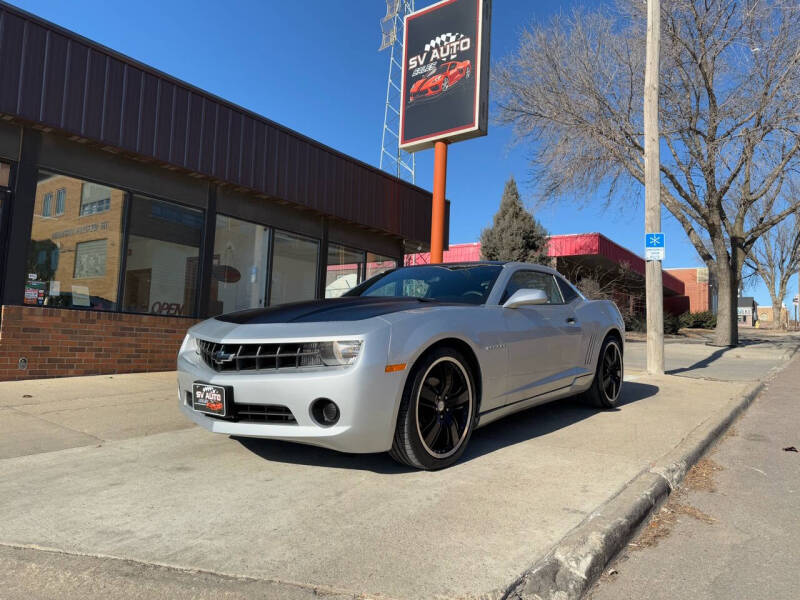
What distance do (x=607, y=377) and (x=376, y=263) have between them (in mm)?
7915

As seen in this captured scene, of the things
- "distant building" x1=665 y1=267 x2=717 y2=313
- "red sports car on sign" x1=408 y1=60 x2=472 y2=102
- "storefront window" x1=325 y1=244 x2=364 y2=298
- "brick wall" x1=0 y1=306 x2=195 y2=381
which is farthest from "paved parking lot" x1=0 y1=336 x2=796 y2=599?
"distant building" x1=665 y1=267 x2=717 y2=313

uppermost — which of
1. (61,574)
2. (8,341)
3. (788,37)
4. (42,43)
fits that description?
(788,37)

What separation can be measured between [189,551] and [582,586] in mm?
1616

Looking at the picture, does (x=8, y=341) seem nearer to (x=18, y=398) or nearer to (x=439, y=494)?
(x=18, y=398)

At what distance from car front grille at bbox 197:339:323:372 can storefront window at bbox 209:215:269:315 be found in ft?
20.3

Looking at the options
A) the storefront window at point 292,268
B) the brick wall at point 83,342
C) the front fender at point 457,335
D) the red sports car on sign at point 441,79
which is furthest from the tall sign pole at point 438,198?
the front fender at point 457,335

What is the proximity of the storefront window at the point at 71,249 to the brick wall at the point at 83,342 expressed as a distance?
0.81 feet

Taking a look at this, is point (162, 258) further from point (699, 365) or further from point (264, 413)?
point (699, 365)

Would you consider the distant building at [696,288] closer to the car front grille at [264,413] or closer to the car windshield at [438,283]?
the car windshield at [438,283]

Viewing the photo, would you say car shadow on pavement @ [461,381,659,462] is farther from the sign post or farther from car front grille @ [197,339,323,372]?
the sign post

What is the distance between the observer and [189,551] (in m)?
2.30

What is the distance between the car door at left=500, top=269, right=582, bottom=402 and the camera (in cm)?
409

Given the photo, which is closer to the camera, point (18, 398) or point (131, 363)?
point (18, 398)

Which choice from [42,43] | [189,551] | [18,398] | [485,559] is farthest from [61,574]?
[42,43]
